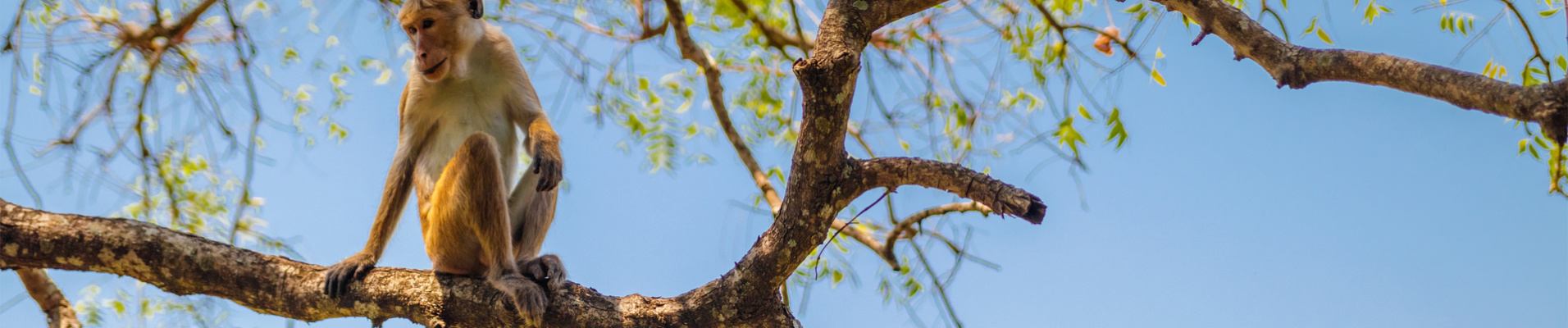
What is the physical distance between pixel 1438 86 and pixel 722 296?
7.30ft

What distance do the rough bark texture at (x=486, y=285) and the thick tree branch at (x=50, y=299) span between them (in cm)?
64

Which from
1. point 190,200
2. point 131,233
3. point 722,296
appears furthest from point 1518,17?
point 190,200

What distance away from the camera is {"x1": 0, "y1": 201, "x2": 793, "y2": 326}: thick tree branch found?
3.28 m

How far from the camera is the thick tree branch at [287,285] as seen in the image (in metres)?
3.28

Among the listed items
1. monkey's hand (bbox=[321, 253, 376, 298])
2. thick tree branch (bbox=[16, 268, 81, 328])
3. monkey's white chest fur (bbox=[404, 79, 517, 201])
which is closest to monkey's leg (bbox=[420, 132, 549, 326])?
monkey's hand (bbox=[321, 253, 376, 298])

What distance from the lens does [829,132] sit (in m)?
3.07

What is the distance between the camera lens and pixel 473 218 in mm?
3668

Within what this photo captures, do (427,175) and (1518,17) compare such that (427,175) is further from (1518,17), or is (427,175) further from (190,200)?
(1518,17)

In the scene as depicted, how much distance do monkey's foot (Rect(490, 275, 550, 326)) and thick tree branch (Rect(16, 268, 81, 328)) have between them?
197 cm

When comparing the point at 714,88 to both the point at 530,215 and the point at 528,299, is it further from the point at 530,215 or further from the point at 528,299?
the point at 528,299

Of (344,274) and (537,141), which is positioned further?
(537,141)

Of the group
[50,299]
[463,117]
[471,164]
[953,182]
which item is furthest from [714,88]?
[50,299]

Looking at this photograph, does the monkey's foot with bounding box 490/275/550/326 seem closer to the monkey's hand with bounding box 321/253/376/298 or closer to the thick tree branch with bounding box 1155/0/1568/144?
the monkey's hand with bounding box 321/253/376/298

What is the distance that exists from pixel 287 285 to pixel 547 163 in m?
1.00
